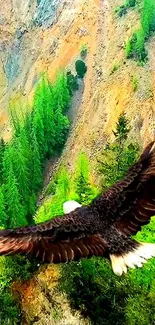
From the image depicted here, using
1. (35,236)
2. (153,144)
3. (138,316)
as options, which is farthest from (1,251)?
(138,316)

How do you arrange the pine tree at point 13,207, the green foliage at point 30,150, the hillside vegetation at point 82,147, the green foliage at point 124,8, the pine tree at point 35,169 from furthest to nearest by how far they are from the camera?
1. the green foliage at point 124,8
2. the pine tree at point 35,169
3. the green foliage at point 30,150
4. the pine tree at point 13,207
5. the hillside vegetation at point 82,147

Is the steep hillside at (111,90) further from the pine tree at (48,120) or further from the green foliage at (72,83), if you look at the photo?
the pine tree at (48,120)

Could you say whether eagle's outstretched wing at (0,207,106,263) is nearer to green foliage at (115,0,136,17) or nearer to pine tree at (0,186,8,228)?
pine tree at (0,186,8,228)

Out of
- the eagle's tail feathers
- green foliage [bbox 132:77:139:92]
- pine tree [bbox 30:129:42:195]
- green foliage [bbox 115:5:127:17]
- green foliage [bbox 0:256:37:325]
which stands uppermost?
the eagle's tail feathers

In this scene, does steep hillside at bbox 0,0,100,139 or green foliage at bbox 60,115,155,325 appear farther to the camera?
steep hillside at bbox 0,0,100,139

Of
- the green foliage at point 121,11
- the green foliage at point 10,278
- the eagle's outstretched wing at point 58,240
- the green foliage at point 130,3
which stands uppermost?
the eagle's outstretched wing at point 58,240

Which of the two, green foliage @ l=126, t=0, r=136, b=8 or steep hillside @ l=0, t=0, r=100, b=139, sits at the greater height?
green foliage @ l=126, t=0, r=136, b=8

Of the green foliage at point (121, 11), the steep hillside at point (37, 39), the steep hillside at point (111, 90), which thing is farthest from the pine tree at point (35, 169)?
the green foliage at point (121, 11)

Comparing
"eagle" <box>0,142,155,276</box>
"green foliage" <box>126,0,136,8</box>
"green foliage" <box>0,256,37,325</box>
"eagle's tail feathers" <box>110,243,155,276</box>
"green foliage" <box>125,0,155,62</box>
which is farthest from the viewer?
"green foliage" <box>126,0,136,8</box>

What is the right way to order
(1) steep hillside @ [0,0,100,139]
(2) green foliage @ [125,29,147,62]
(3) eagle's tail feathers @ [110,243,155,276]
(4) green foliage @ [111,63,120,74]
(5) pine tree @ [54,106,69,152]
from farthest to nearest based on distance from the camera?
(1) steep hillside @ [0,0,100,139]
(4) green foliage @ [111,63,120,74]
(5) pine tree @ [54,106,69,152]
(2) green foliage @ [125,29,147,62]
(3) eagle's tail feathers @ [110,243,155,276]

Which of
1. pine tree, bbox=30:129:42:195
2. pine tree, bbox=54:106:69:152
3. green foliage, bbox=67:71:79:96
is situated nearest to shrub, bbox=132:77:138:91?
pine tree, bbox=54:106:69:152
